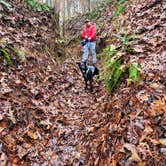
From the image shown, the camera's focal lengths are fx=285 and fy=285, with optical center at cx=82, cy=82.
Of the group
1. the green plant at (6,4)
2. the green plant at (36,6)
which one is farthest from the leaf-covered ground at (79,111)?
the green plant at (36,6)

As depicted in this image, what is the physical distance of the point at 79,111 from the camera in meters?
8.37

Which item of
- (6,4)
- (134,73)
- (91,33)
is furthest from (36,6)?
(134,73)

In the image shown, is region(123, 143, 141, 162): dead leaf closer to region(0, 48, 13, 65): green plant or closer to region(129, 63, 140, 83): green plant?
region(129, 63, 140, 83): green plant

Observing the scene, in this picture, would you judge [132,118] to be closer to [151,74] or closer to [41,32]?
[151,74]

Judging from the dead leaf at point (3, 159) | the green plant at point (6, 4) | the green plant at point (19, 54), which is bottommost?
the dead leaf at point (3, 159)

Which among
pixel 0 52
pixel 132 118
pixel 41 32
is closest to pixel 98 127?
pixel 132 118

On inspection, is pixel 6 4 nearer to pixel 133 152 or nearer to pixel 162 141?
pixel 133 152

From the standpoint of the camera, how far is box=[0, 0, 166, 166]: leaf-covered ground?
5016 millimetres

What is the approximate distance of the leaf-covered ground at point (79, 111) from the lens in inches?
197

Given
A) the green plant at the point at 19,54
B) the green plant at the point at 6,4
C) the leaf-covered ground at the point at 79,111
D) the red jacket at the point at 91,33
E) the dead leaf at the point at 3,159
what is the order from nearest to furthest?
1. the leaf-covered ground at the point at 79,111
2. the dead leaf at the point at 3,159
3. the green plant at the point at 19,54
4. the green plant at the point at 6,4
5. the red jacket at the point at 91,33

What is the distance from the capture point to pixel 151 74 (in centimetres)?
628

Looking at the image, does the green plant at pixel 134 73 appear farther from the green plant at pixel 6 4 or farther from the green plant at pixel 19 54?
the green plant at pixel 6 4

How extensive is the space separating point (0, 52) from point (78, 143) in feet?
12.7

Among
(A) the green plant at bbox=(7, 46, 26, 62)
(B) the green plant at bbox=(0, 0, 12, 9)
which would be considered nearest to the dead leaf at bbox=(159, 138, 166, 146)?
(A) the green plant at bbox=(7, 46, 26, 62)
